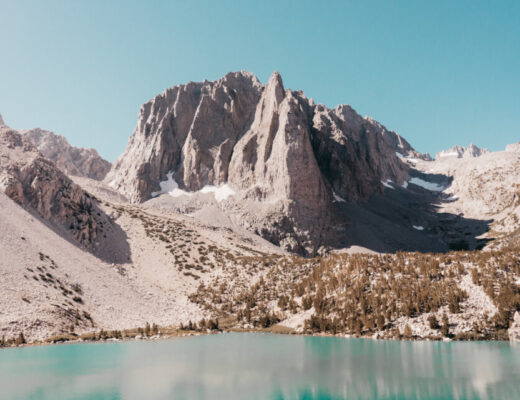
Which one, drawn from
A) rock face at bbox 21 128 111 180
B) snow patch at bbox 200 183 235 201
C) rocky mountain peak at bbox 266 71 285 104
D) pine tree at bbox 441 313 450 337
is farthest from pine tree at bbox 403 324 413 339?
rock face at bbox 21 128 111 180

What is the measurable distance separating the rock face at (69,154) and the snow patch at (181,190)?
47587 mm

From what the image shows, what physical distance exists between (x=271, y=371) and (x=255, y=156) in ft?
381

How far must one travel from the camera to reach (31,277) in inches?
1706

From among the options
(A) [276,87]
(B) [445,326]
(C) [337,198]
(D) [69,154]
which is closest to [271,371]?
(B) [445,326]

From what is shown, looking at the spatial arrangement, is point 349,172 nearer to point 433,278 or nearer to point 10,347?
point 433,278

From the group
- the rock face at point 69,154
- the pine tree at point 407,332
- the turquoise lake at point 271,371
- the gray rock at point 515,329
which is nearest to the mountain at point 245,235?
the gray rock at point 515,329

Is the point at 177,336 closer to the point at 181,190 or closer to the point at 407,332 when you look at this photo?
the point at 407,332

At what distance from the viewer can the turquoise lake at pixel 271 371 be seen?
16.8 m

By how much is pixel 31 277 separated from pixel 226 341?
76.2 feet

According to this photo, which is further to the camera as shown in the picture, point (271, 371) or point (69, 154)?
point (69, 154)

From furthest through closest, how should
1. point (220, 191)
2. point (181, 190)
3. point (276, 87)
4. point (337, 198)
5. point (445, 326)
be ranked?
point (337, 198), point (181, 190), point (276, 87), point (220, 191), point (445, 326)

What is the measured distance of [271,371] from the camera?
2128 centimetres

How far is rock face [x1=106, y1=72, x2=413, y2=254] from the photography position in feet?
396

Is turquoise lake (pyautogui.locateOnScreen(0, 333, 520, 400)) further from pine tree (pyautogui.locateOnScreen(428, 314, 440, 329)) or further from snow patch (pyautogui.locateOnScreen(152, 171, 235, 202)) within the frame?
snow patch (pyautogui.locateOnScreen(152, 171, 235, 202))
